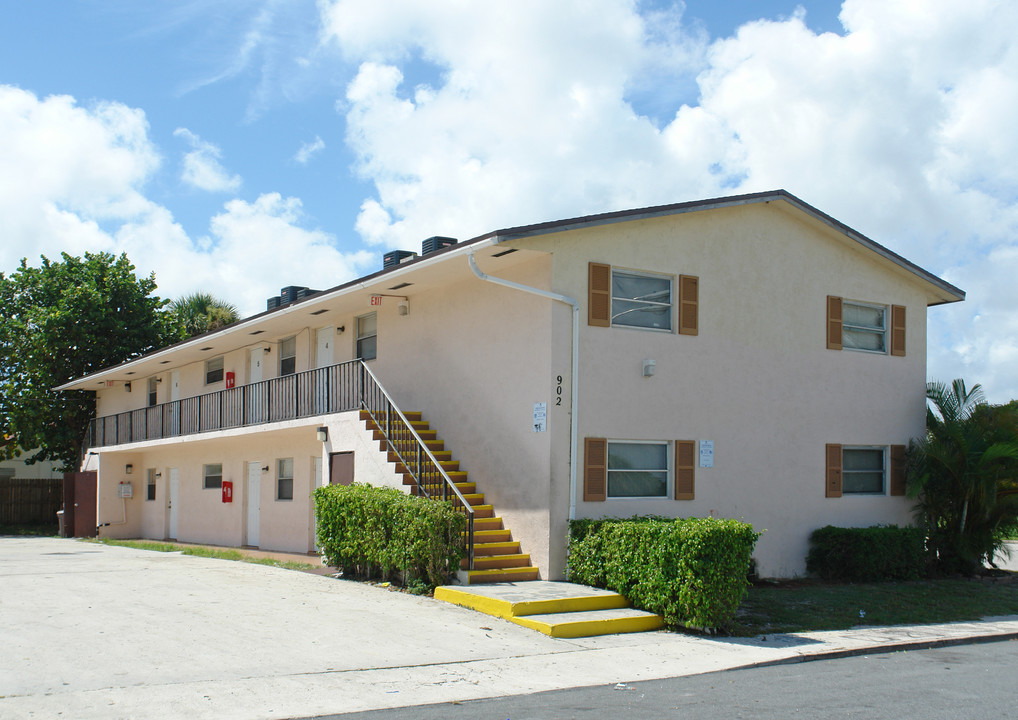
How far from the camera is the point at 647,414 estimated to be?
14.6m

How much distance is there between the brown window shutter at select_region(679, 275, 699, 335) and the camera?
49.6 feet

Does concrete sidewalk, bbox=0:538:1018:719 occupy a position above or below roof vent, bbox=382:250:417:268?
below

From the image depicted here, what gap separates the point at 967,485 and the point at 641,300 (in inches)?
276

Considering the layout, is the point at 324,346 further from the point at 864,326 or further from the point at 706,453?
the point at 864,326

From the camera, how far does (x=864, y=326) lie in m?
17.7

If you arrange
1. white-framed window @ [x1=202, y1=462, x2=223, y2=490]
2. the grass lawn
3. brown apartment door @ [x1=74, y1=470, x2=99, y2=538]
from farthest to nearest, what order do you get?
brown apartment door @ [x1=74, y1=470, x2=99, y2=538], white-framed window @ [x1=202, y1=462, x2=223, y2=490], the grass lawn

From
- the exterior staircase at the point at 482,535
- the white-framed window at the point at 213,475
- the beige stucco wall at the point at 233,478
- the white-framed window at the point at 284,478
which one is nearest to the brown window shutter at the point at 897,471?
the exterior staircase at the point at 482,535

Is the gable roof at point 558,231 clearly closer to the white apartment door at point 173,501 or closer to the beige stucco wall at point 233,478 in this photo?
the beige stucco wall at point 233,478

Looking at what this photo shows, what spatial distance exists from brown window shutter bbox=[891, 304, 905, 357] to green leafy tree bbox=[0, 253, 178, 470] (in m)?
24.0

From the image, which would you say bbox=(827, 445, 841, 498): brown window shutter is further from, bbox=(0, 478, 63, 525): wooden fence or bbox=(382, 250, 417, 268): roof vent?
bbox=(0, 478, 63, 525): wooden fence

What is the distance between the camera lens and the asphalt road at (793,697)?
283 inches

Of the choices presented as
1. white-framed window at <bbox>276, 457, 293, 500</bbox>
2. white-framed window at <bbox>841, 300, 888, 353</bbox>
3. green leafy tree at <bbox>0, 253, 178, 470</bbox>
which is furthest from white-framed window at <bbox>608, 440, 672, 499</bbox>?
green leafy tree at <bbox>0, 253, 178, 470</bbox>

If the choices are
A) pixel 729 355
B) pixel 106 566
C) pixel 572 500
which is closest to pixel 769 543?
pixel 729 355

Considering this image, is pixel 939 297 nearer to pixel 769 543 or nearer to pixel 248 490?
pixel 769 543
